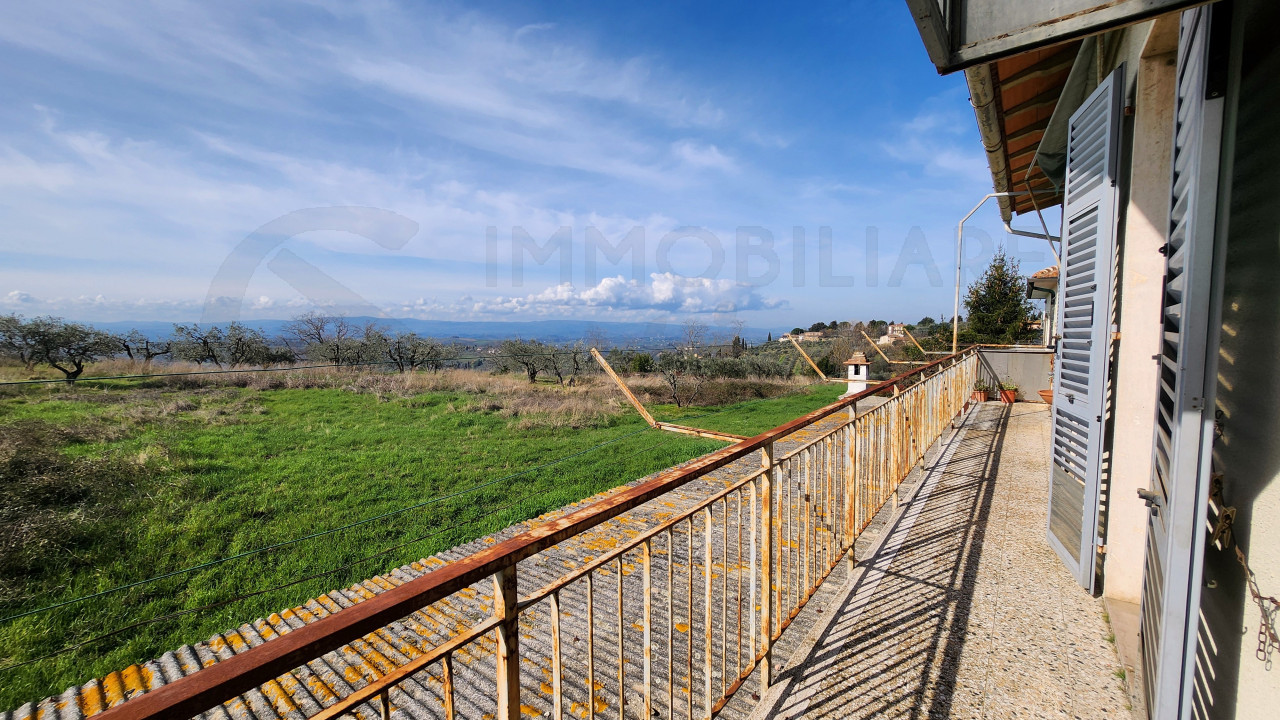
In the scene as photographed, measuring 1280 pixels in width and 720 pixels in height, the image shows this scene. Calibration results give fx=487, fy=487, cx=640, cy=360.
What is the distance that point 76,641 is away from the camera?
3.19 meters

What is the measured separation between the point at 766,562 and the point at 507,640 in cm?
127

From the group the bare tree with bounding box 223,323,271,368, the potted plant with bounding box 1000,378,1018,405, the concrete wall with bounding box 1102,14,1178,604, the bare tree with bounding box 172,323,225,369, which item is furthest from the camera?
the bare tree with bounding box 223,323,271,368

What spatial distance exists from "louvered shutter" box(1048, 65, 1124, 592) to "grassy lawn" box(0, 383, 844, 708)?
434 centimetres

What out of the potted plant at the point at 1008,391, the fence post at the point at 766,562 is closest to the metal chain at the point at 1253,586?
the fence post at the point at 766,562

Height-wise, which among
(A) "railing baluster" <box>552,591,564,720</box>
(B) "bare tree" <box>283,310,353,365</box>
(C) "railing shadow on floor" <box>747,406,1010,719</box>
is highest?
(B) "bare tree" <box>283,310,353,365</box>

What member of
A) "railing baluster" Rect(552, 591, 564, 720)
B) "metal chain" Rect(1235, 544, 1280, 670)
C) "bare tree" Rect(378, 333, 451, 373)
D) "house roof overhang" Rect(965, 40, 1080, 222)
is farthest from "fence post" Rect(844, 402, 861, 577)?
"bare tree" Rect(378, 333, 451, 373)

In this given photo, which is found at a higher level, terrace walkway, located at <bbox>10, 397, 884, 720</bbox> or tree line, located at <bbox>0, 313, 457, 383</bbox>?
tree line, located at <bbox>0, 313, 457, 383</bbox>

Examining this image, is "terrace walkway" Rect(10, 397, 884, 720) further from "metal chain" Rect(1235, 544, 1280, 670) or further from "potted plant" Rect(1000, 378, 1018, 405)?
"potted plant" Rect(1000, 378, 1018, 405)

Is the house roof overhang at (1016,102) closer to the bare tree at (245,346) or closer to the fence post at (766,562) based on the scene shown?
the fence post at (766,562)

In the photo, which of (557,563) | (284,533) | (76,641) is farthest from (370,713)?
(284,533)

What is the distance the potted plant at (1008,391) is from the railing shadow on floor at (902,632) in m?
6.15

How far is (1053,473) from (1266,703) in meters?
2.24

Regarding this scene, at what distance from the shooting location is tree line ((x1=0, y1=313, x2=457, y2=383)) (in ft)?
33.5

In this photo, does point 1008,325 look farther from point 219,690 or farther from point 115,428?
point 115,428
